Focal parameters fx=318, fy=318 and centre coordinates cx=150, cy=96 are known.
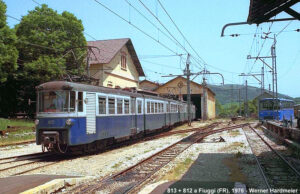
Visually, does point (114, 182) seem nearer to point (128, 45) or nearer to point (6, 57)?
point (6, 57)

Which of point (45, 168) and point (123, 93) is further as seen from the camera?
point (123, 93)

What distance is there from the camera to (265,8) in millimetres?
10109

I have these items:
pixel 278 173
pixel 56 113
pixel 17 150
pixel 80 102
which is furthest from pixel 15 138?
pixel 278 173

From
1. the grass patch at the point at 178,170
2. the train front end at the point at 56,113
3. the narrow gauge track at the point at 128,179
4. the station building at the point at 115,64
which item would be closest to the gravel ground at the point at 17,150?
the train front end at the point at 56,113

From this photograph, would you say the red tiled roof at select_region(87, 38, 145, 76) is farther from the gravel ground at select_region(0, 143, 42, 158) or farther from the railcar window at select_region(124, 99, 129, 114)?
the gravel ground at select_region(0, 143, 42, 158)

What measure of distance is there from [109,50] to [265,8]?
76.2 ft

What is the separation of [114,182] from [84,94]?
489cm

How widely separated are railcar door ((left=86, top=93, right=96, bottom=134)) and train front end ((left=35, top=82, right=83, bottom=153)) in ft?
1.33

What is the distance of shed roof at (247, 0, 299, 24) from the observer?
9.63 m

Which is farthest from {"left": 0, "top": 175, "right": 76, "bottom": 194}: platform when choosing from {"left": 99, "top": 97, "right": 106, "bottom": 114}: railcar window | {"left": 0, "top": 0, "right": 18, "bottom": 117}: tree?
{"left": 0, "top": 0, "right": 18, "bottom": 117}: tree

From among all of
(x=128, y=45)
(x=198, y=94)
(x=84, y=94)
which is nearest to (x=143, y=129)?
(x=84, y=94)

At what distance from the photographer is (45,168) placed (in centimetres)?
988

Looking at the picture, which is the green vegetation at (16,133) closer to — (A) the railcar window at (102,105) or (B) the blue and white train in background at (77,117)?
(B) the blue and white train in background at (77,117)

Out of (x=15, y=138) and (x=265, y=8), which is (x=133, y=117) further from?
(x=265, y=8)
